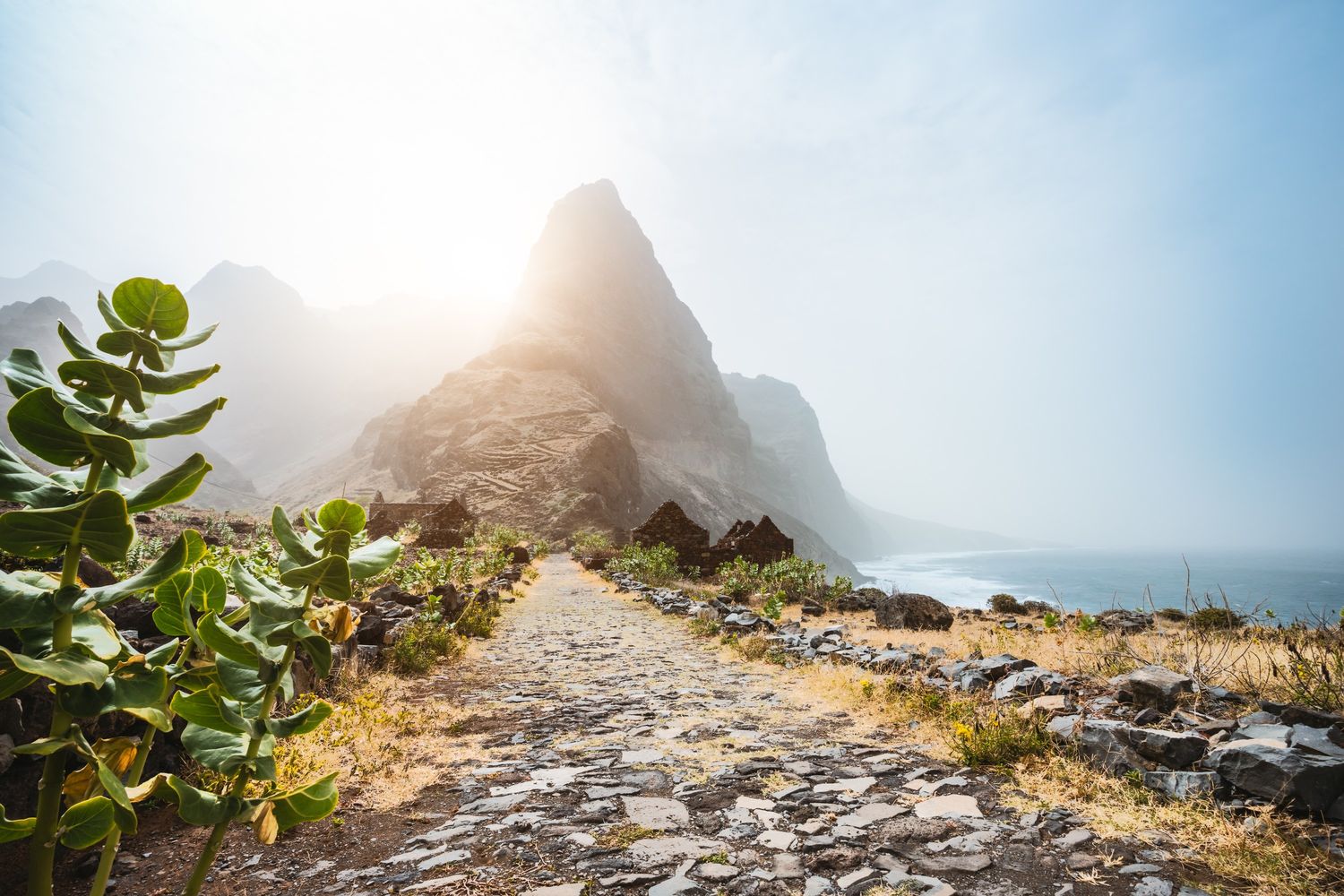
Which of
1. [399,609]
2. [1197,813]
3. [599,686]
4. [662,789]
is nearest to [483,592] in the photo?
[399,609]

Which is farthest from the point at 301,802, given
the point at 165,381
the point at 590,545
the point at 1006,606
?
the point at 590,545

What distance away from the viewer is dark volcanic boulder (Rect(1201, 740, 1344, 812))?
3129 mm

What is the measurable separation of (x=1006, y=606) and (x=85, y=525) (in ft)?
60.6

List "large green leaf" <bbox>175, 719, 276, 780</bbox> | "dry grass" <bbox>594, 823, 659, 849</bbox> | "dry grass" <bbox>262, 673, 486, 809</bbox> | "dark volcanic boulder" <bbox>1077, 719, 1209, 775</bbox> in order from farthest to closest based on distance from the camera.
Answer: "dry grass" <bbox>262, 673, 486, 809</bbox>, "dark volcanic boulder" <bbox>1077, 719, 1209, 775</bbox>, "dry grass" <bbox>594, 823, 659, 849</bbox>, "large green leaf" <bbox>175, 719, 276, 780</bbox>

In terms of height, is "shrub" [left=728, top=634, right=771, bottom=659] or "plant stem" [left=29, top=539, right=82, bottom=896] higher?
"plant stem" [left=29, top=539, right=82, bottom=896]

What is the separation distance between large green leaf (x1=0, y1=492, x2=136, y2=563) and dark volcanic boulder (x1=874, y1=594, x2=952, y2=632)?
12.4 m

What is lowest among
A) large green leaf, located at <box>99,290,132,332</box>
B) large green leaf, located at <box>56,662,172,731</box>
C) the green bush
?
the green bush

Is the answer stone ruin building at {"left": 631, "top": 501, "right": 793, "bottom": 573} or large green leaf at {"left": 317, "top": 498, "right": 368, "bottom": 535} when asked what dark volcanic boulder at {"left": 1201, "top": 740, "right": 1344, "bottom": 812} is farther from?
stone ruin building at {"left": 631, "top": 501, "right": 793, "bottom": 573}

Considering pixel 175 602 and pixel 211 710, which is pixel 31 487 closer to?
pixel 175 602

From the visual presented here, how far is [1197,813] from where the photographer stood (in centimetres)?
329

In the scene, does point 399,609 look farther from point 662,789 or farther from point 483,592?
point 662,789

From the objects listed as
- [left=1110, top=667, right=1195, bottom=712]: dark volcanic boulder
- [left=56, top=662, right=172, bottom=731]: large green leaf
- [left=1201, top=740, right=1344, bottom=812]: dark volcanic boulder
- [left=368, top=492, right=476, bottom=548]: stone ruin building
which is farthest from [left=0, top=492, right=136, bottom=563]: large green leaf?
[left=368, top=492, right=476, bottom=548]: stone ruin building

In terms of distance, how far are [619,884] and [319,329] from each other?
19375 centimetres

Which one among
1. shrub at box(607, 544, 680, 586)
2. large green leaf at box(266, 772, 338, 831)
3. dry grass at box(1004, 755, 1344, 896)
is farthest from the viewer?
shrub at box(607, 544, 680, 586)
